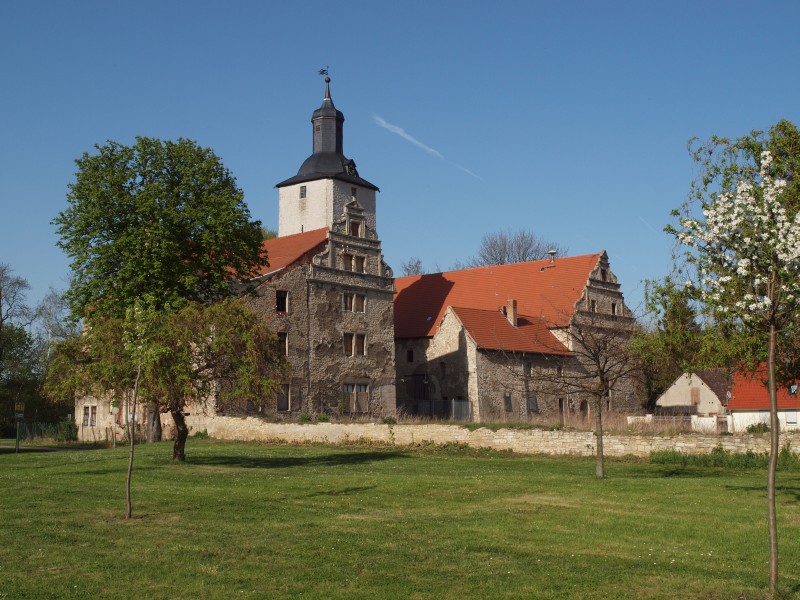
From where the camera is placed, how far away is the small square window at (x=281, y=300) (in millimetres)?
46438

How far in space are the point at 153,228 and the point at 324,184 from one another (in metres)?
25.2

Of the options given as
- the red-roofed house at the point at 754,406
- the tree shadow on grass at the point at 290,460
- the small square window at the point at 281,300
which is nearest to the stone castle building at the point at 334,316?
the small square window at the point at 281,300

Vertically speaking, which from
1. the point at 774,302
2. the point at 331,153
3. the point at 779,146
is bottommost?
the point at 774,302

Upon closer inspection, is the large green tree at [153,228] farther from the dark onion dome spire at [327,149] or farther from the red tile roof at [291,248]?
the dark onion dome spire at [327,149]

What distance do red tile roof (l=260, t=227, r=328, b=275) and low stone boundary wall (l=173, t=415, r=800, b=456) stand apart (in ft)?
30.4

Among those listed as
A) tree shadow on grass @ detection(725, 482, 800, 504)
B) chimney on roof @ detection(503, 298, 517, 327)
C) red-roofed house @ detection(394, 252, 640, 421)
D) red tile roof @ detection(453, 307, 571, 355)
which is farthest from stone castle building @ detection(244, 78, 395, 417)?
tree shadow on grass @ detection(725, 482, 800, 504)

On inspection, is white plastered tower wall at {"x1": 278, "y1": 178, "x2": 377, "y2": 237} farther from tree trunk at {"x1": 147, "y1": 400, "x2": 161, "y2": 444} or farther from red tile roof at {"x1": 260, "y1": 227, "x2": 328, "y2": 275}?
tree trunk at {"x1": 147, "y1": 400, "x2": 161, "y2": 444}

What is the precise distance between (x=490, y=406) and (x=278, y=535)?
37.3 m

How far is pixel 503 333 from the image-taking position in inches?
2089

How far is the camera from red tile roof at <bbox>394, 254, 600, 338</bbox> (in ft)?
188

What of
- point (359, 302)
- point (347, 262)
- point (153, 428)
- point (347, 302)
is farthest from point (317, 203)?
point (153, 428)

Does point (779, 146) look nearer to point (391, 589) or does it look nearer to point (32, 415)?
point (391, 589)

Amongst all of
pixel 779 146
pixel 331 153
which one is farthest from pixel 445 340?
pixel 779 146

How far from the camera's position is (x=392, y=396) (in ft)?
169
